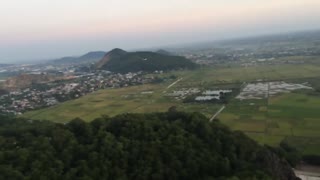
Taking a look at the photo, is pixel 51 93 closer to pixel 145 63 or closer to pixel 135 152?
pixel 145 63

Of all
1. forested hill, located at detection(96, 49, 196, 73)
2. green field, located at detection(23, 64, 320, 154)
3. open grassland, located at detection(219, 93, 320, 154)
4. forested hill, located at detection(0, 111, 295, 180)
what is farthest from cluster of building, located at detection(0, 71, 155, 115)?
forested hill, located at detection(0, 111, 295, 180)

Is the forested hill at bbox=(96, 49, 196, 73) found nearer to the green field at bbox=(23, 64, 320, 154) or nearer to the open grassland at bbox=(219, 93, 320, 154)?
the green field at bbox=(23, 64, 320, 154)

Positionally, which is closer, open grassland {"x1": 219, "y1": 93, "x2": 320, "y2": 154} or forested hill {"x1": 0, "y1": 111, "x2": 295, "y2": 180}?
forested hill {"x1": 0, "y1": 111, "x2": 295, "y2": 180}

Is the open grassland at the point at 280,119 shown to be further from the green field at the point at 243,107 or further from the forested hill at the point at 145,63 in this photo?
the forested hill at the point at 145,63

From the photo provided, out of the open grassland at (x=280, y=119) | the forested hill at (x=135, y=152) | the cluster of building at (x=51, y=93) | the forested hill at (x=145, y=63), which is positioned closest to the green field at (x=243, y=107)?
the open grassland at (x=280, y=119)

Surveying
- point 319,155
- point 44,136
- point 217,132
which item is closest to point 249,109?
point 319,155
